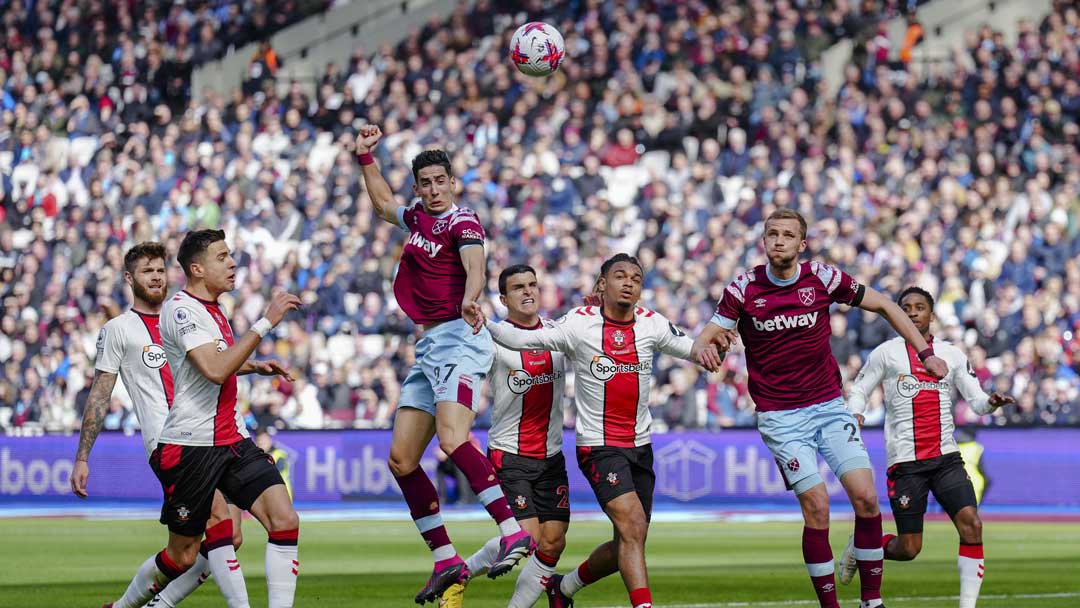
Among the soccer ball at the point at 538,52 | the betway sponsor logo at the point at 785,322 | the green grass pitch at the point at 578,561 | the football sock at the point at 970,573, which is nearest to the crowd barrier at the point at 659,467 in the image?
the green grass pitch at the point at 578,561

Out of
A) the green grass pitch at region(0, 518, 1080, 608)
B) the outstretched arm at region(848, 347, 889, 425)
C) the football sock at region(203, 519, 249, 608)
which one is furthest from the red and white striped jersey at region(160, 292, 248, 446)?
the outstretched arm at region(848, 347, 889, 425)

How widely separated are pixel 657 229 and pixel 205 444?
17.5 m

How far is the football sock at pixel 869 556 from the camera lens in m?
11.1

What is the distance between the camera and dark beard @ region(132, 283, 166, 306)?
453 inches

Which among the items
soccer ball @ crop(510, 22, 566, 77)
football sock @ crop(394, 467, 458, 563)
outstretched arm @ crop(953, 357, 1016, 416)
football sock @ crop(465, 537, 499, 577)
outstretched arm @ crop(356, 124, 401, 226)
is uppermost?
soccer ball @ crop(510, 22, 566, 77)

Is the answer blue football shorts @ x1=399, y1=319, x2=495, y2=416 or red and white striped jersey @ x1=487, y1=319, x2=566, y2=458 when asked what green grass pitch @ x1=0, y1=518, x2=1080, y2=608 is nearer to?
red and white striped jersey @ x1=487, y1=319, x2=566, y2=458

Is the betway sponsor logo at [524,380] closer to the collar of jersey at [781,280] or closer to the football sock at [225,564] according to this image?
the collar of jersey at [781,280]

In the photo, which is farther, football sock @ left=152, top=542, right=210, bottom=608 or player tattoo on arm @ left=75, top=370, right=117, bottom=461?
player tattoo on arm @ left=75, top=370, right=117, bottom=461

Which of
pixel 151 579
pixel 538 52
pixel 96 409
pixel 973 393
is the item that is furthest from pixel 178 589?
pixel 973 393

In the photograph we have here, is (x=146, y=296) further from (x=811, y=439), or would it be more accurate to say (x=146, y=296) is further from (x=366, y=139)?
(x=811, y=439)

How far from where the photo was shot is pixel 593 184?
27750mm

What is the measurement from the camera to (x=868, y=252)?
25.4 m

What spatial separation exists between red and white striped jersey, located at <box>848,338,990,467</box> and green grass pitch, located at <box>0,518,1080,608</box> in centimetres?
116

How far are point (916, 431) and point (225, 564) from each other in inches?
209
